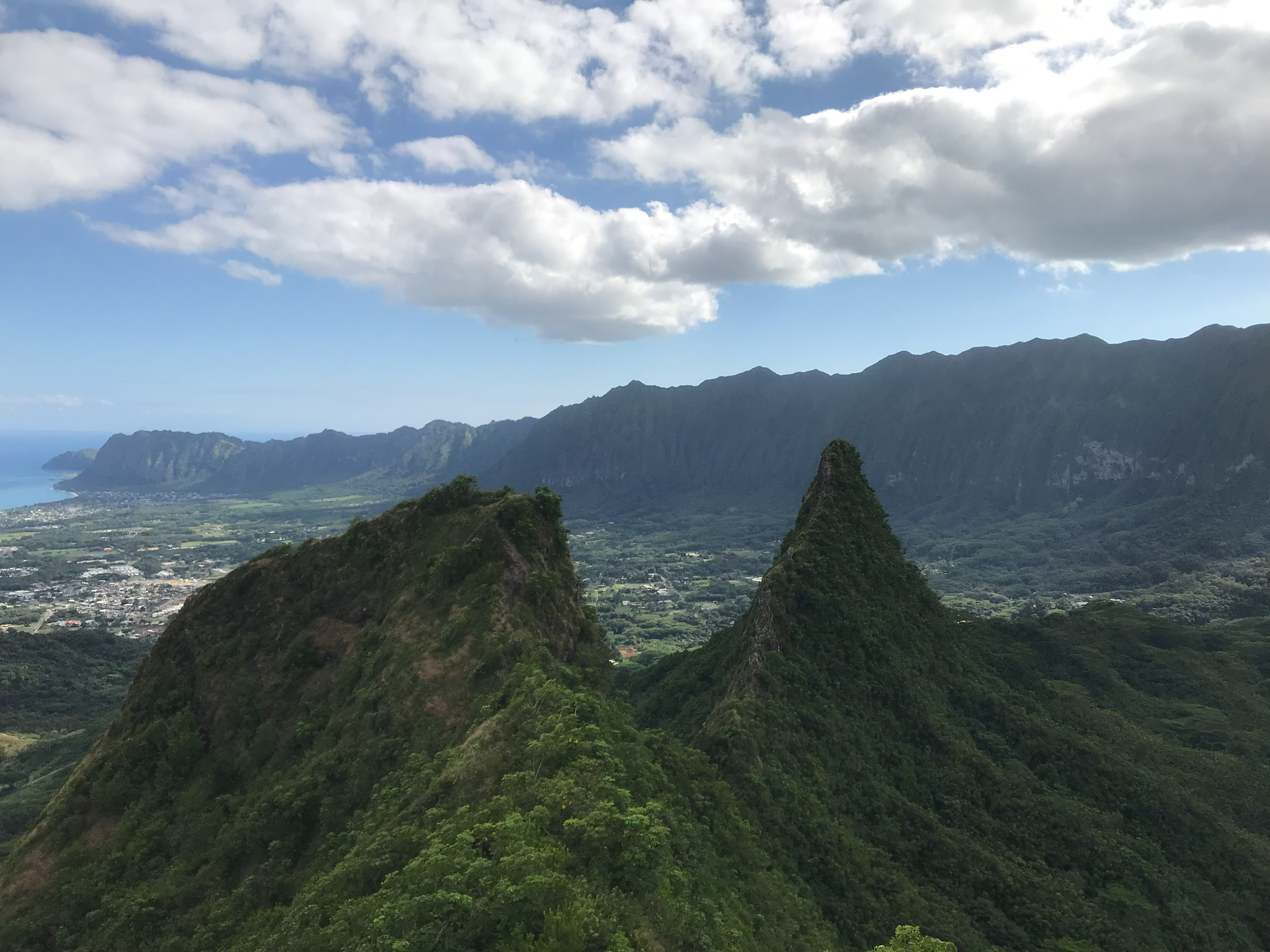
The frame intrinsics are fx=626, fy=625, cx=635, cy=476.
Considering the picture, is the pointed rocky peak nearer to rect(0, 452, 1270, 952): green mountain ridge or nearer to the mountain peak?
the mountain peak

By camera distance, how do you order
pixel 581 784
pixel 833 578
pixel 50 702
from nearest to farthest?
pixel 581 784, pixel 833 578, pixel 50 702

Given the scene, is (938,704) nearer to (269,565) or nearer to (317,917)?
(317,917)

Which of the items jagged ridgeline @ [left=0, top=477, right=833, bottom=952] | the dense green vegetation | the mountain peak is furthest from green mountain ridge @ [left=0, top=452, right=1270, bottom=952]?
the dense green vegetation

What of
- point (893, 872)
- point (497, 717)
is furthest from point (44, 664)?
point (893, 872)

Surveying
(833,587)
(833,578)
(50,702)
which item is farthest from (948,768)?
(50,702)

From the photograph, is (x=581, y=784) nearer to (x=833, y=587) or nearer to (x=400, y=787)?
(x=400, y=787)

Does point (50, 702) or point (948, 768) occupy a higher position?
point (948, 768)
